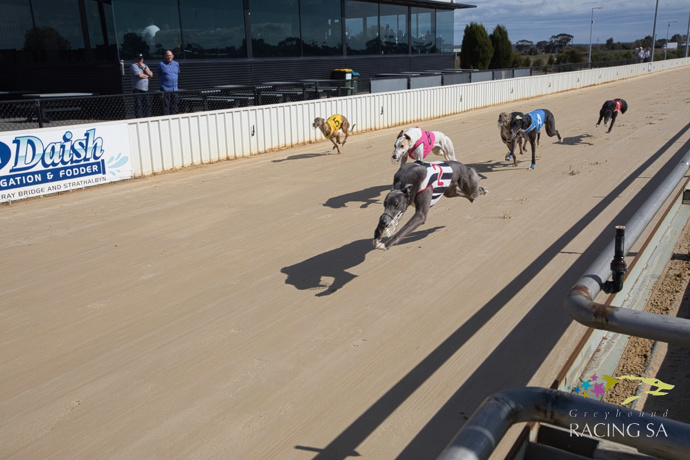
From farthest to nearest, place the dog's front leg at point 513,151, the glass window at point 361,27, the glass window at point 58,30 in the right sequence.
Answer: the glass window at point 361,27
the glass window at point 58,30
the dog's front leg at point 513,151

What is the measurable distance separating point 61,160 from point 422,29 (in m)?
24.3

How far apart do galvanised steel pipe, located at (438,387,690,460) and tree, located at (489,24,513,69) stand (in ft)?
153

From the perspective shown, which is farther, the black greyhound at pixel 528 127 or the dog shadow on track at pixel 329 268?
the black greyhound at pixel 528 127

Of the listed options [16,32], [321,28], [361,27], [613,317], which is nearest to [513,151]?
[613,317]

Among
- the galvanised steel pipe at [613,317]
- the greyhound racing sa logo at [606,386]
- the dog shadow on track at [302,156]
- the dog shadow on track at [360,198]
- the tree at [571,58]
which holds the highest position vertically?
the tree at [571,58]

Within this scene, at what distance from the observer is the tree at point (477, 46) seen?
43.8m

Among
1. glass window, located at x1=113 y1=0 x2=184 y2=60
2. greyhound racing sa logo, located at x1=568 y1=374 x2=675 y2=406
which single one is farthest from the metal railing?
greyhound racing sa logo, located at x1=568 y1=374 x2=675 y2=406

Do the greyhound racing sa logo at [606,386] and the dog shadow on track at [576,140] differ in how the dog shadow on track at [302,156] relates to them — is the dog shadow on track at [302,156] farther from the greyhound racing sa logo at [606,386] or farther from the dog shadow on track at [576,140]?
the greyhound racing sa logo at [606,386]

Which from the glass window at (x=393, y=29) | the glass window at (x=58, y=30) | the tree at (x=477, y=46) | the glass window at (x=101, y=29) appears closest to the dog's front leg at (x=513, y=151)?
the glass window at (x=101, y=29)

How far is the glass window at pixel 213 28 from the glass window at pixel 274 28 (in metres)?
0.68

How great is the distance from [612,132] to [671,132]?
148 centimetres

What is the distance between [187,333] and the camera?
528 centimetres

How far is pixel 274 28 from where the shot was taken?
23.2 meters

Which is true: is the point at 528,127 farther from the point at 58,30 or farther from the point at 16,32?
the point at 16,32
